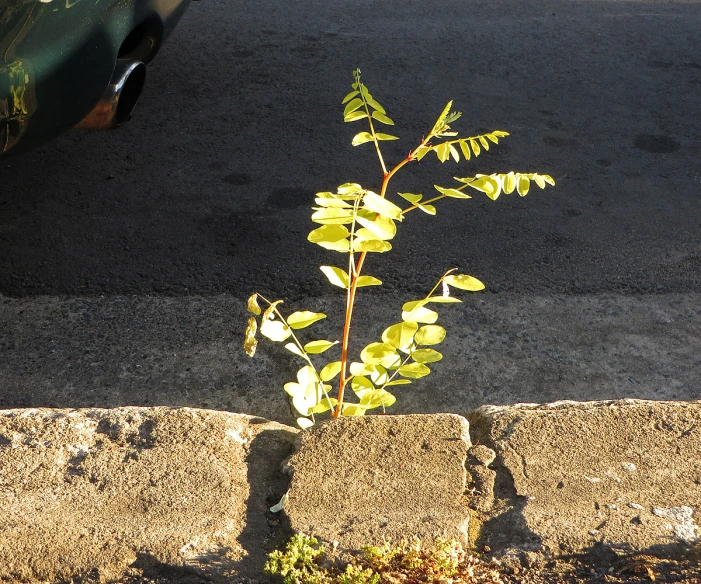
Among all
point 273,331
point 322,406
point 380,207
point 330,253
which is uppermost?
point 380,207

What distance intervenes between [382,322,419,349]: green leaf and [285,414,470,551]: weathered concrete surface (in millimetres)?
186

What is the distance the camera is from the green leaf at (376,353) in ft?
6.17

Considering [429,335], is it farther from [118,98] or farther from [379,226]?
[118,98]

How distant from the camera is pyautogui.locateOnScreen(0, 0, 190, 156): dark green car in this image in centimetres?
247

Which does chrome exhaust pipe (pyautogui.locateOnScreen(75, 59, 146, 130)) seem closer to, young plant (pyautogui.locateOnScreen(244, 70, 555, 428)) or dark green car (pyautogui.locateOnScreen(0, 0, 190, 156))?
dark green car (pyautogui.locateOnScreen(0, 0, 190, 156))

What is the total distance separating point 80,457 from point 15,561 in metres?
0.29

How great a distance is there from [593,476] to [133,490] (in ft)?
3.14

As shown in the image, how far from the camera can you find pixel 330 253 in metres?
3.55

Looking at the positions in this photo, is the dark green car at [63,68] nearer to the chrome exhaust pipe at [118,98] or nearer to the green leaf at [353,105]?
the chrome exhaust pipe at [118,98]

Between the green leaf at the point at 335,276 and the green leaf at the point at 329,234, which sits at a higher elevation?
the green leaf at the point at 329,234

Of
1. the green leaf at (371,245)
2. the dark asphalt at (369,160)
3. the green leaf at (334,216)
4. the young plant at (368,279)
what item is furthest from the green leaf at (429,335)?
the dark asphalt at (369,160)

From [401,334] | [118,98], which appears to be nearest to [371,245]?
[401,334]

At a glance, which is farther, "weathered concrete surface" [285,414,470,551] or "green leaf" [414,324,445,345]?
"green leaf" [414,324,445,345]

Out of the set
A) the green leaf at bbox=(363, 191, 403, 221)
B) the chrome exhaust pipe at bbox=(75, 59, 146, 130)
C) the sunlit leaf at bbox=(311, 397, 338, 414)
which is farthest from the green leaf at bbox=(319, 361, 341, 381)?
the chrome exhaust pipe at bbox=(75, 59, 146, 130)
